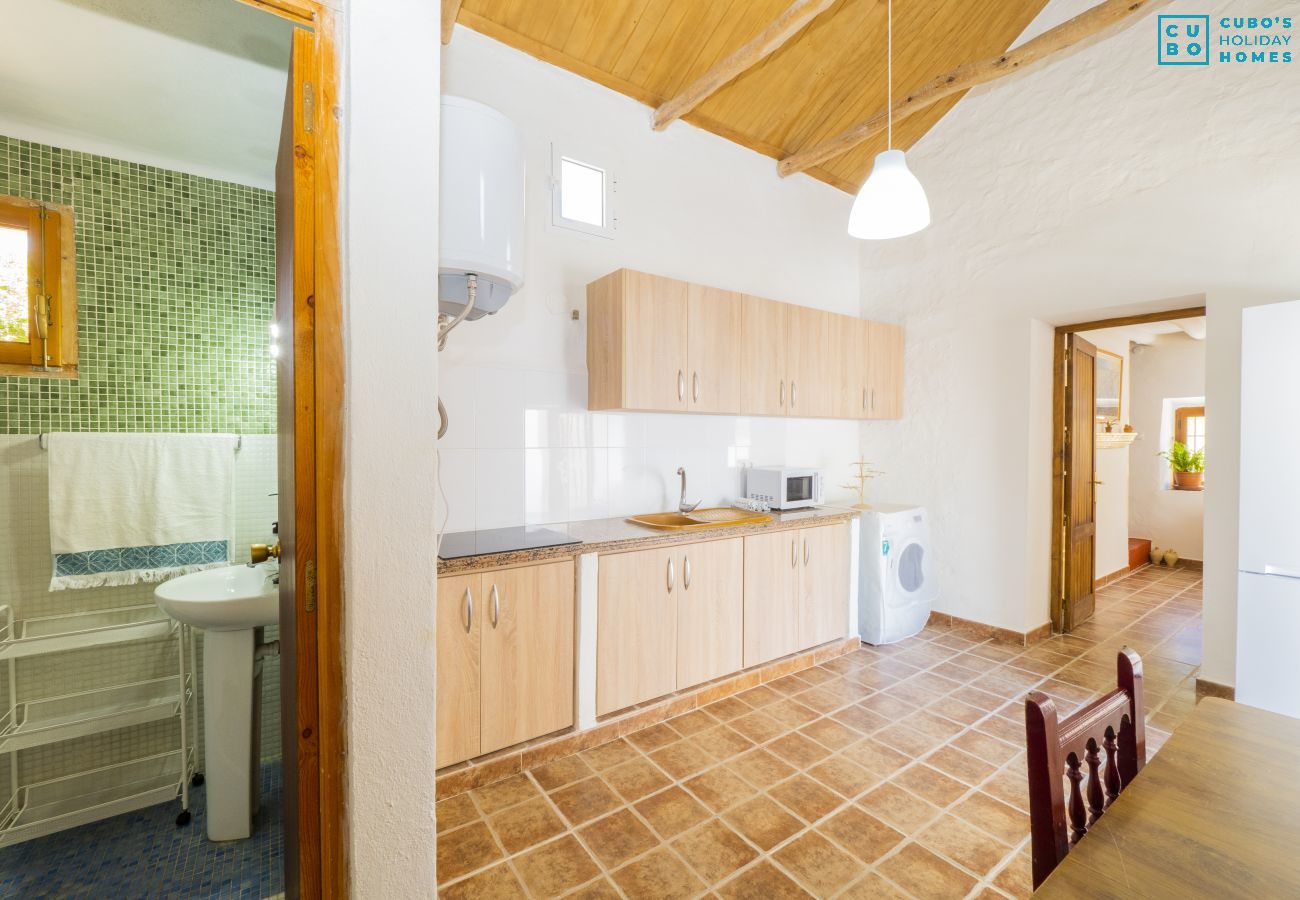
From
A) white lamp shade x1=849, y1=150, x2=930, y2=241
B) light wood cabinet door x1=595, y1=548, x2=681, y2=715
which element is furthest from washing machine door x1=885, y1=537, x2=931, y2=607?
white lamp shade x1=849, y1=150, x2=930, y2=241

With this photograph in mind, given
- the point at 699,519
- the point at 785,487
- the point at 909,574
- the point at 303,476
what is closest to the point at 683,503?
the point at 699,519

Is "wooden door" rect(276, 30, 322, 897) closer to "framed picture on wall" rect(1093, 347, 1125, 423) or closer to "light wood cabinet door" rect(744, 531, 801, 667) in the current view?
"light wood cabinet door" rect(744, 531, 801, 667)

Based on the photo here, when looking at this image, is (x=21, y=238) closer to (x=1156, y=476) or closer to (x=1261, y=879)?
(x=1261, y=879)

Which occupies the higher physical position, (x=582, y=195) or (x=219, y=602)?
(x=582, y=195)

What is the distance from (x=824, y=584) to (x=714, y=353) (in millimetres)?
1562

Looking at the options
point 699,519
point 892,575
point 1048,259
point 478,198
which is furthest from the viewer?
point 892,575

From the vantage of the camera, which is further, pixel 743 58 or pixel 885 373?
pixel 885 373

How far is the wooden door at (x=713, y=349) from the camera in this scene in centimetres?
296

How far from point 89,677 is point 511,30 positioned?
11.1 feet

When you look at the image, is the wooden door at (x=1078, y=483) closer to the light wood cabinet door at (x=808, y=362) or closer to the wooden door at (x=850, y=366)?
the wooden door at (x=850, y=366)

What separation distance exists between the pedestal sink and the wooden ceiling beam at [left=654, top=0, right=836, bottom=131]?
3.09 m

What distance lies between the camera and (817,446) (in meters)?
4.20

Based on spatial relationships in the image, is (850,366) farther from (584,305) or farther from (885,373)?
(584,305)

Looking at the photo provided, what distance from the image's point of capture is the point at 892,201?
7.04ft
